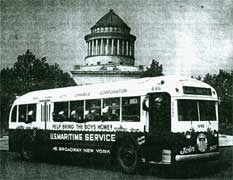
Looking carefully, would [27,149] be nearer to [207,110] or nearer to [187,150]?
[187,150]

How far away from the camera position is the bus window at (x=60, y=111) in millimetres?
13720

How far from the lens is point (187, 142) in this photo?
1026 centimetres

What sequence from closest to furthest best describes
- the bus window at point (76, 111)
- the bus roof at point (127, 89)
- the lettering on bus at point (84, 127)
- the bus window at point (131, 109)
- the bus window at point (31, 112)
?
the bus roof at point (127, 89) < the bus window at point (131, 109) < the lettering on bus at point (84, 127) < the bus window at point (76, 111) < the bus window at point (31, 112)

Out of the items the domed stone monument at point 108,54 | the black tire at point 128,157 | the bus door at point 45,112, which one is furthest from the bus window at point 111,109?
the domed stone monument at point 108,54

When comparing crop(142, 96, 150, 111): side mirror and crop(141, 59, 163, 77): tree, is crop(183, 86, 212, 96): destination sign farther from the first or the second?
crop(141, 59, 163, 77): tree

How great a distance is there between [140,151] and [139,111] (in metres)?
1.10

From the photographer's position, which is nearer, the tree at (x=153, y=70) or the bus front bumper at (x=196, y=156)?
the bus front bumper at (x=196, y=156)

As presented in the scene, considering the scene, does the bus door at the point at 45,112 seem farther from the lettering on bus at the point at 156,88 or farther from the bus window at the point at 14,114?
the lettering on bus at the point at 156,88

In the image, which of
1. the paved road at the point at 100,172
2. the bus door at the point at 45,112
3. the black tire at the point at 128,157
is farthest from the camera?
the bus door at the point at 45,112

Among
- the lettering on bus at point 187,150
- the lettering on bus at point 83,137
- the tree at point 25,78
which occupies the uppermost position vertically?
the tree at point 25,78

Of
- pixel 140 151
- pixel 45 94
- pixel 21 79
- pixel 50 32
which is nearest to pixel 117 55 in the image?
pixel 21 79

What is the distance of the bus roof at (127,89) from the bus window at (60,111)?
17cm

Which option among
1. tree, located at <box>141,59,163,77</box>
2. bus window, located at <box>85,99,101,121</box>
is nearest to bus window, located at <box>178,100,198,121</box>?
bus window, located at <box>85,99,101,121</box>

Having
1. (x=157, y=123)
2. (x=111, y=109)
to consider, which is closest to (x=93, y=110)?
(x=111, y=109)
